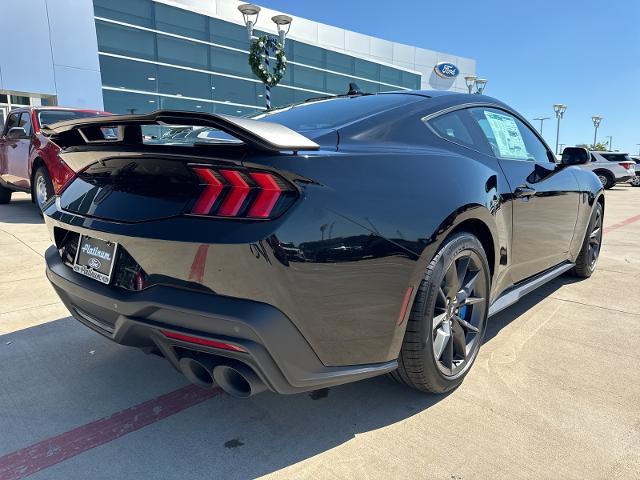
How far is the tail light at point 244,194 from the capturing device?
1.54m

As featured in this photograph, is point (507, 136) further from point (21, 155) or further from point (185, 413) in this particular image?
point (21, 155)

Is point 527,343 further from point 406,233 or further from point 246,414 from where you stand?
point 246,414

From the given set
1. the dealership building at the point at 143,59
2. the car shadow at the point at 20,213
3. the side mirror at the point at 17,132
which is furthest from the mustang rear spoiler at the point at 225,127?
the dealership building at the point at 143,59

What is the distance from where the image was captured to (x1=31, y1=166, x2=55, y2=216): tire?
6324 mm

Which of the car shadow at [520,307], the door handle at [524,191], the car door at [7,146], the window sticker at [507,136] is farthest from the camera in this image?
the car door at [7,146]

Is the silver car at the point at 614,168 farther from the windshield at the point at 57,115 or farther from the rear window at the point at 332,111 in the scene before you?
the rear window at the point at 332,111

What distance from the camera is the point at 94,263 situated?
194 cm

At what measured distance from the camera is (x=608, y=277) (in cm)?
450

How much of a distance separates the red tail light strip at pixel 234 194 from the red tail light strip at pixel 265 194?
0.05 m

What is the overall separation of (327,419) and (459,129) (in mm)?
1633

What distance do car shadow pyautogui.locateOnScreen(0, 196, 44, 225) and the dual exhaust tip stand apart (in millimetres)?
6325

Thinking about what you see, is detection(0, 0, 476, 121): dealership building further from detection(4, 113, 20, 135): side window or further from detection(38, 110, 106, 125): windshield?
detection(38, 110, 106, 125): windshield

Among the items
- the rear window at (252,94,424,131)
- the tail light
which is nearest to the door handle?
the rear window at (252,94,424,131)

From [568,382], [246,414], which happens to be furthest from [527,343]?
[246,414]
